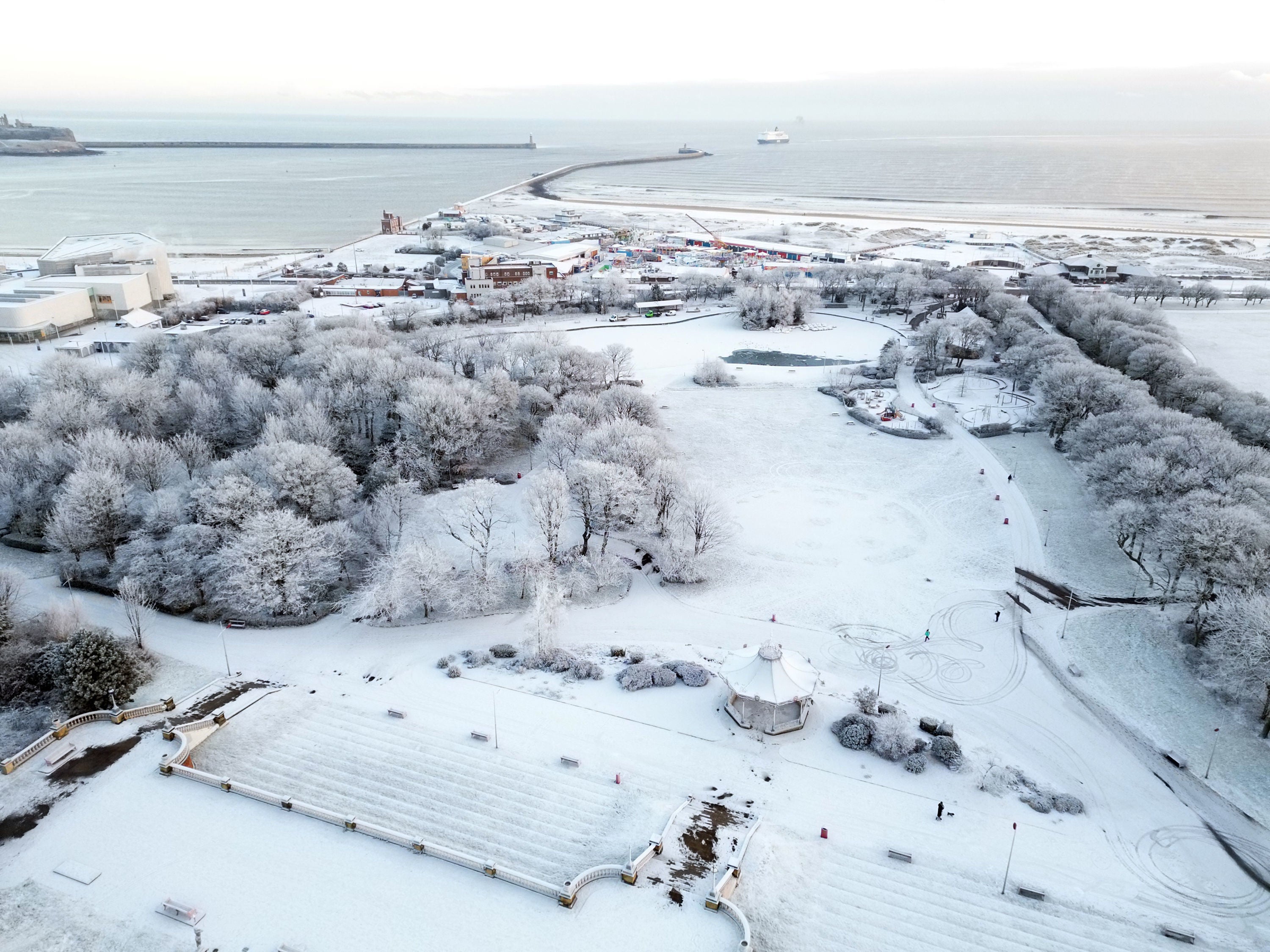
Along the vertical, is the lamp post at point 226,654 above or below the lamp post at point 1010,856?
above

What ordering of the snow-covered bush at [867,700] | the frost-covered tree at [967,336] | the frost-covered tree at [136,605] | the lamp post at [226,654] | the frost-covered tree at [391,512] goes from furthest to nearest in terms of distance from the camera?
the frost-covered tree at [967,336] → the frost-covered tree at [391,512] → the frost-covered tree at [136,605] → the lamp post at [226,654] → the snow-covered bush at [867,700]

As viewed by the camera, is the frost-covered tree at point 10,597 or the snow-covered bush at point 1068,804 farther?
the frost-covered tree at point 10,597

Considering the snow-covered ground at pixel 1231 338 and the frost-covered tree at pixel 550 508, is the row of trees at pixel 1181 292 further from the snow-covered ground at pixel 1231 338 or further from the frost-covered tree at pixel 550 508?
the frost-covered tree at pixel 550 508

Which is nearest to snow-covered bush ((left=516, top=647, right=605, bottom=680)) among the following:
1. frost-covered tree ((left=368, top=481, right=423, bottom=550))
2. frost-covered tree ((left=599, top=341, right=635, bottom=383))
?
frost-covered tree ((left=368, top=481, right=423, bottom=550))

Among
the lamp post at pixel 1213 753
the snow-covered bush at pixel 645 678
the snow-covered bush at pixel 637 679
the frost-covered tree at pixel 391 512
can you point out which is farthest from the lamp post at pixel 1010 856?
the frost-covered tree at pixel 391 512

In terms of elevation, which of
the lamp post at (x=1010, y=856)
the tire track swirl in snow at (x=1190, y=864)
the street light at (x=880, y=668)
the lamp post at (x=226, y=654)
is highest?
the lamp post at (x=226, y=654)

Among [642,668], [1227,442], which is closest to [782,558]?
[642,668]

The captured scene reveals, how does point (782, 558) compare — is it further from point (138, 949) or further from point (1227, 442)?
point (138, 949)

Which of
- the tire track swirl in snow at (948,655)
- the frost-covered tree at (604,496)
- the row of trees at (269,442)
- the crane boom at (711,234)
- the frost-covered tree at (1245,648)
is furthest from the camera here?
the crane boom at (711,234)
